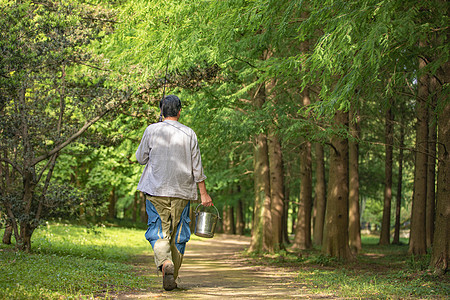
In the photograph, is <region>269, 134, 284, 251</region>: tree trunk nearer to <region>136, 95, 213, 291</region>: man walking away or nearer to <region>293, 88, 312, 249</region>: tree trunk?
<region>293, 88, 312, 249</region>: tree trunk

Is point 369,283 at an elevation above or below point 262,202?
below

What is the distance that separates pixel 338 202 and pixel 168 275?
28.1 feet

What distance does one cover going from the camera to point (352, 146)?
63.1 feet

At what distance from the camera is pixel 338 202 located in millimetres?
13703

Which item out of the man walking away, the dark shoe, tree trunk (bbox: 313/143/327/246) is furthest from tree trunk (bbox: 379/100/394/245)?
the dark shoe

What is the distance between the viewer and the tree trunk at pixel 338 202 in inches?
536

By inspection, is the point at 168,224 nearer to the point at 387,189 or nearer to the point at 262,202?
the point at 262,202

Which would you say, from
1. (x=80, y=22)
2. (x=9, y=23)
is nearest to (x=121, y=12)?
(x=80, y=22)

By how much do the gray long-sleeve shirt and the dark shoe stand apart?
793mm

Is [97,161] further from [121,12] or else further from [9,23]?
[9,23]

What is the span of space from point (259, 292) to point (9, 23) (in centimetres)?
634

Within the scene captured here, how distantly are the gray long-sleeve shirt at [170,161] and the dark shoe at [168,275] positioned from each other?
2.60 feet

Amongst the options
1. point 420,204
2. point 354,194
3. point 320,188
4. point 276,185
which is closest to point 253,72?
point 276,185

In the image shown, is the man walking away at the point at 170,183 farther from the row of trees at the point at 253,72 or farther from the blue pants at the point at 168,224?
the row of trees at the point at 253,72
